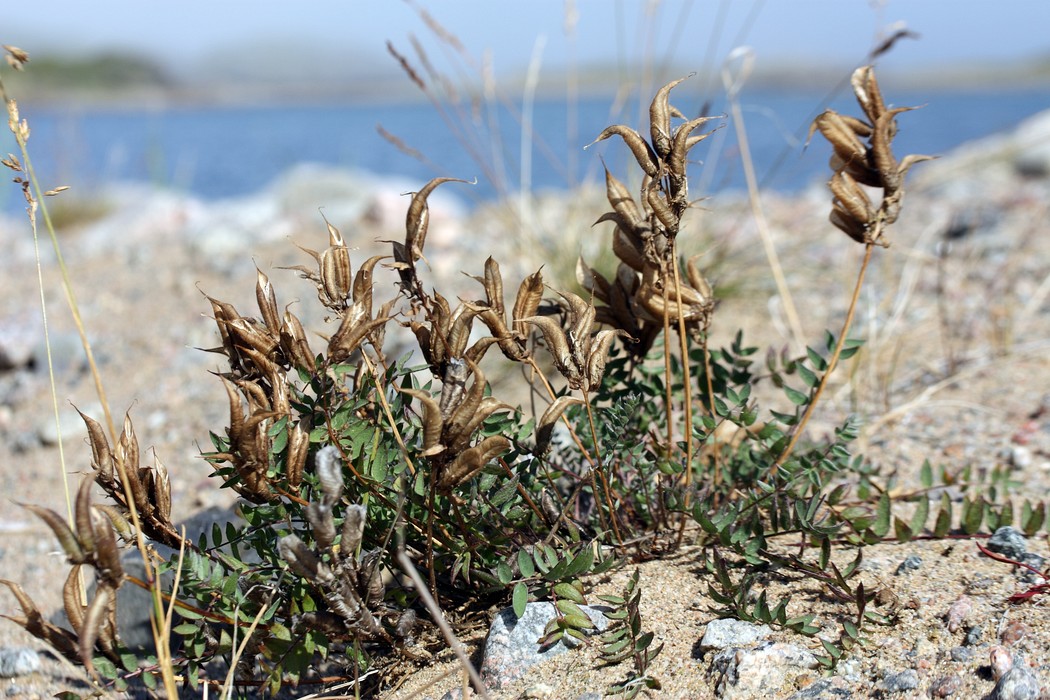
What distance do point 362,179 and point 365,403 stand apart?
34.2 ft

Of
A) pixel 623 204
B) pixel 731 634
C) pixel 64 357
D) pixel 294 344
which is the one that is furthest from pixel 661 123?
pixel 64 357

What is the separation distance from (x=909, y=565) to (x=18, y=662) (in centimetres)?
205

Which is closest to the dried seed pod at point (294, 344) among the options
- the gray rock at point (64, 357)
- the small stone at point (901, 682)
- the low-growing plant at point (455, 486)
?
the low-growing plant at point (455, 486)

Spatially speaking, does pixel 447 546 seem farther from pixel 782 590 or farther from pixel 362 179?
pixel 362 179

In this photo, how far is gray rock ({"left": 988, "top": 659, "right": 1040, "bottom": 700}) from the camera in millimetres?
1449

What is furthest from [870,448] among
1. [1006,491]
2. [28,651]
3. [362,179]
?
[362,179]

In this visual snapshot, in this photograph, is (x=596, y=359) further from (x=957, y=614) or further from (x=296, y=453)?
(x=957, y=614)

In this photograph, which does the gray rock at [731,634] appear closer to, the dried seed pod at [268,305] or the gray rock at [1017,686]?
the gray rock at [1017,686]

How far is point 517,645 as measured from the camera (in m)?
1.71

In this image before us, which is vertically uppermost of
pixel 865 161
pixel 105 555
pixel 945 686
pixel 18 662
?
pixel 865 161

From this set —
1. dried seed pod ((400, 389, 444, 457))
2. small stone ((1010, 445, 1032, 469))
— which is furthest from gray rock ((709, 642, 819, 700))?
small stone ((1010, 445, 1032, 469))

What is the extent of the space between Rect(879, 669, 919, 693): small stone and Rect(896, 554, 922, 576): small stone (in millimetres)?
344

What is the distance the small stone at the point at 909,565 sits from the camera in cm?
189

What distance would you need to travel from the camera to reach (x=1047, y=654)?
1.55 metres
